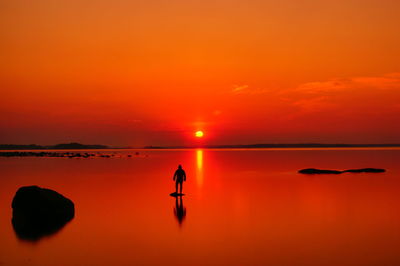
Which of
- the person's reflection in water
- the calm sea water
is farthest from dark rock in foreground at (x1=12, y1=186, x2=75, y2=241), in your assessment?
the person's reflection in water

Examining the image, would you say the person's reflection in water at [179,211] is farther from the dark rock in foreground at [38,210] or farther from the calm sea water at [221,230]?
the dark rock in foreground at [38,210]

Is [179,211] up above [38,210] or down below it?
below

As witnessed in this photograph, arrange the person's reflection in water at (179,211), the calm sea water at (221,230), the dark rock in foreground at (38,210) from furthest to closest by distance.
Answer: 1. the person's reflection in water at (179,211)
2. the dark rock in foreground at (38,210)
3. the calm sea water at (221,230)

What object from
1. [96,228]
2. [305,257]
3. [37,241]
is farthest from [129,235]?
[305,257]

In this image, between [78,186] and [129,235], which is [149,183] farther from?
[129,235]

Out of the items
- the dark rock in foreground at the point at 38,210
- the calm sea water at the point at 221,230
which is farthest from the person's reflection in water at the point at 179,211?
the dark rock in foreground at the point at 38,210

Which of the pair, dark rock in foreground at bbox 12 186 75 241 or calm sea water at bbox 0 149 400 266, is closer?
calm sea water at bbox 0 149 400 266

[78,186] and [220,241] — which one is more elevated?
[78,186]

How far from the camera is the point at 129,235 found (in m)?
17.4

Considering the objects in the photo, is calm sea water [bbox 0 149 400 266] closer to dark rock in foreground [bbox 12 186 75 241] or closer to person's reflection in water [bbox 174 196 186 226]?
person's reflection in water [bbox 174 196 186 226]

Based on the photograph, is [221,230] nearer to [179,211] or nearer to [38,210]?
[179,211]

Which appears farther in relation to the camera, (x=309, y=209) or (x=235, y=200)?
(x=235, y=200)

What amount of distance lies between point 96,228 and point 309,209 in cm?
1182

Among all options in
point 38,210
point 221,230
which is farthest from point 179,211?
point 38,210
